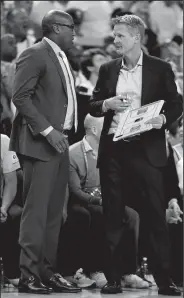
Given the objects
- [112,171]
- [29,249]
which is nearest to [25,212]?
[29,249]

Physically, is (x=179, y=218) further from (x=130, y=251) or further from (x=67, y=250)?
(x=67, y=250)

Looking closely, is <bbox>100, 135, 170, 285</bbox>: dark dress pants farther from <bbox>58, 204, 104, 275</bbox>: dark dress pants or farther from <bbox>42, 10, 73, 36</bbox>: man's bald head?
<bbox>42, 10, 73, 36</bbox>: man's bald head

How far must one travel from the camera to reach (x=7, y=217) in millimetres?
4773

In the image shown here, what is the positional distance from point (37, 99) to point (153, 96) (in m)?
0.70

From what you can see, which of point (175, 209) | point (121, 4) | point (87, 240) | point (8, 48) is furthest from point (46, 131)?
point (121, 4)

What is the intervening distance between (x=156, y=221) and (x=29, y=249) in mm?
772

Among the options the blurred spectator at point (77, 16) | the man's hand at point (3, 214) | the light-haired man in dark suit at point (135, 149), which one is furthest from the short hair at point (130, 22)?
the blurred spectator at point (77, 16)

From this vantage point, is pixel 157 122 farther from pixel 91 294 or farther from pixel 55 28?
pixel 91 294

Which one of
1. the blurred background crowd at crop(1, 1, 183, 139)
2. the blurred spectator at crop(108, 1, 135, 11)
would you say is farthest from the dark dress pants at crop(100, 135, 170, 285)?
the blurred spectator at crop(108, 1, 135, 11)

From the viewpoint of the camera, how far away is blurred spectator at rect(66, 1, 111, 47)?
7.51m

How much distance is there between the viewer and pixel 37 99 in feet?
13.9

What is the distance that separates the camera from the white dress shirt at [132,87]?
4.34 m

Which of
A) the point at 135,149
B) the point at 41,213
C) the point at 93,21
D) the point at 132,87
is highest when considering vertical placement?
the point at 93,21

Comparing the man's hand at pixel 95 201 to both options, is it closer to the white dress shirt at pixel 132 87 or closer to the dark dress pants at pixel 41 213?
the dark dress pants at pixel 41 213
